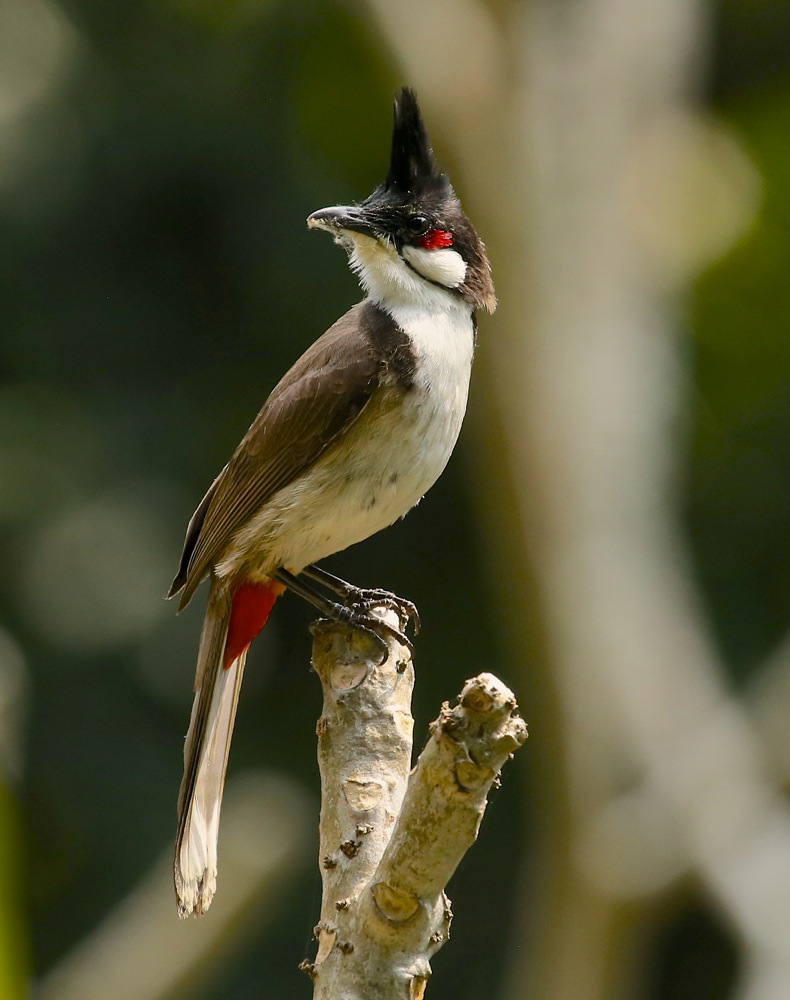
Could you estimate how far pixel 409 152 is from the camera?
3070 millimetres

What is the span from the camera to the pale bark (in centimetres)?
167

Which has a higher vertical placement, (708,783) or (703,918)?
(708,783)

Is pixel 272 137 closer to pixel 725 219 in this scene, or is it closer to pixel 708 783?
pixel 725 219

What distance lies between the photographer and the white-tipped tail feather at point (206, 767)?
8.19ft

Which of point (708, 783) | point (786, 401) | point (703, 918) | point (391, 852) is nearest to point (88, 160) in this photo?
point (786, 401)

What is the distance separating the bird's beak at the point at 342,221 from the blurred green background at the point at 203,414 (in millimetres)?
2353

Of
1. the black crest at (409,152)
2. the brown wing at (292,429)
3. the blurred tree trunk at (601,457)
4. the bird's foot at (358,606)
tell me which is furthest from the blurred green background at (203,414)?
the black crest at (409,152)

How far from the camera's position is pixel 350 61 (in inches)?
232

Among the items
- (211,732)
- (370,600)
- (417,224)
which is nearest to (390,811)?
(370,600)

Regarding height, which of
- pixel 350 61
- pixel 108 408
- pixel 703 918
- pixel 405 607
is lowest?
pixel 703 918

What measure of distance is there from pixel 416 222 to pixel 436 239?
59mm

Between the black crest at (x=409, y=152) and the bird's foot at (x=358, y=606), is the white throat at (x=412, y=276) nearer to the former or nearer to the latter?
the black crest at (x=409, y=152)

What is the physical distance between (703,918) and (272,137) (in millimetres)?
3701

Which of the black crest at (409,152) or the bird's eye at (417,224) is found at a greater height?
the black crest at (409,152)
